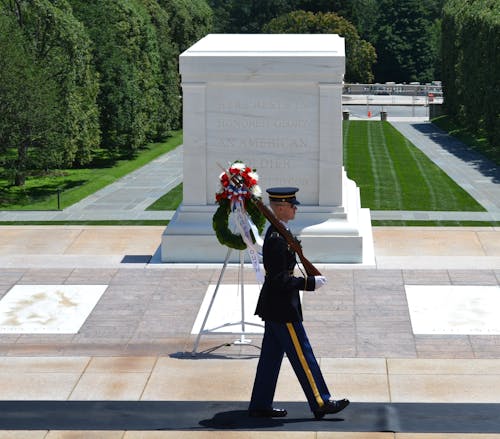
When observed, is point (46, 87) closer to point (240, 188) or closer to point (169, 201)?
point (169, 201)

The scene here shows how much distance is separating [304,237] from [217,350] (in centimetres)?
418

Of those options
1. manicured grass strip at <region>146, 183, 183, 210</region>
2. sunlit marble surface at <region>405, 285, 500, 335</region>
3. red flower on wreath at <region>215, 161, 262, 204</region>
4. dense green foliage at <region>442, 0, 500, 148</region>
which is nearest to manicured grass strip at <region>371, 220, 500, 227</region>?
manicured grass strip at <region>146, 183, 183, 210</region>

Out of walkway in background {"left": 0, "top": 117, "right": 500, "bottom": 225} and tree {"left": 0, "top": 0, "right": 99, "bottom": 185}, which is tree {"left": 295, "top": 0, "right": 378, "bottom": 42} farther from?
tree {"left": 0, "top": 0, "right": 99, "bottom": 185}

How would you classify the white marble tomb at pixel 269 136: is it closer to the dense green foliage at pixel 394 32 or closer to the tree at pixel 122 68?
the tree at pixel 122 68

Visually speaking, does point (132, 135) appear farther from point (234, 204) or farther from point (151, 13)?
point (234, 204)

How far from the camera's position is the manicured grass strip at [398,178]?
75.4 ft

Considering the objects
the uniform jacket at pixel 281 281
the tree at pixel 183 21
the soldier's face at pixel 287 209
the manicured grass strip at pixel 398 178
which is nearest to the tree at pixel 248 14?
the tree at pixel 183 21

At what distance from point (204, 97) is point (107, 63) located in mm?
18551

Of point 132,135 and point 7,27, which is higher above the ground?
point 7,27

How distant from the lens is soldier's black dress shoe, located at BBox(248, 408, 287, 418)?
9.62 meters

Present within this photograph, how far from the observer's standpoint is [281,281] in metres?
9.45

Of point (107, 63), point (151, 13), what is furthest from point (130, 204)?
point (151, 13)

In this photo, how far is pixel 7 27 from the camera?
2589cm

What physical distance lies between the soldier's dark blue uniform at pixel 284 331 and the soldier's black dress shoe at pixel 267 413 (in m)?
0.01
